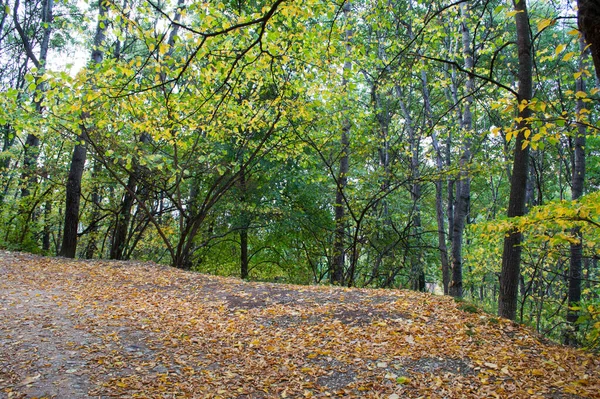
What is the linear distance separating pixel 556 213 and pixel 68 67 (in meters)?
5.68

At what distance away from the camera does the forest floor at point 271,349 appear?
328 centimetres

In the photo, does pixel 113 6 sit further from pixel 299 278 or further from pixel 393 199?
pixel 299 278

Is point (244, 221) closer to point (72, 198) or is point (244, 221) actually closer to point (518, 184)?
point (72, 198)

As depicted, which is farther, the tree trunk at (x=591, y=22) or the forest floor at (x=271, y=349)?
the forest floor at (x=271, y=349)

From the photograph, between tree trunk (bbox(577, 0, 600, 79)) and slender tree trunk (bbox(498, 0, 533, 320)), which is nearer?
tree trunk (bbox(577, 0, 600, 79))

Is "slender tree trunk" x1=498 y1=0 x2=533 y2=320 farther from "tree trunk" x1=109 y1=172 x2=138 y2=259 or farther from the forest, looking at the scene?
"tree trunk" x1=109 y1=172 x2=138 y2=259

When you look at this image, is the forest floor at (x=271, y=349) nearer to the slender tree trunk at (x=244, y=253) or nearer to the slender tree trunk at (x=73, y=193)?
the slender tree trunk at (x=73, y=193)

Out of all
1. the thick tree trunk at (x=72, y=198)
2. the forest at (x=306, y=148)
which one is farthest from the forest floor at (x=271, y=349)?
the thick tree trunk at (x=72, y=198)

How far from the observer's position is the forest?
5027 millimetres

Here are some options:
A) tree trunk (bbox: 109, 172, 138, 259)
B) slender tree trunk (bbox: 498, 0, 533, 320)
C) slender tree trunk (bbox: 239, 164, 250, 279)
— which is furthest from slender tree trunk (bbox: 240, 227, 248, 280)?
slender tree trunk (bbox: 498, 0, 533, 320)

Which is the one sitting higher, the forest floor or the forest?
the forest

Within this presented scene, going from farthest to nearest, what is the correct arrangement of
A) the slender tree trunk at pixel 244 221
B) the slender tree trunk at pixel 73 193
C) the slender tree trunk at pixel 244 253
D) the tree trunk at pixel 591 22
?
the slender tree trunk at pixel 244 253 → the slender tree trunk at pixel 244 221 → the slender tree trunk at pixel 73 193 → the tree trunk at pixel 591 22

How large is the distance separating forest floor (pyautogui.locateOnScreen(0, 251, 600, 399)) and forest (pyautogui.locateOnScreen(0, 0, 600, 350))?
1.22 meters

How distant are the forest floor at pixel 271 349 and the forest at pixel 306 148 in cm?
122
